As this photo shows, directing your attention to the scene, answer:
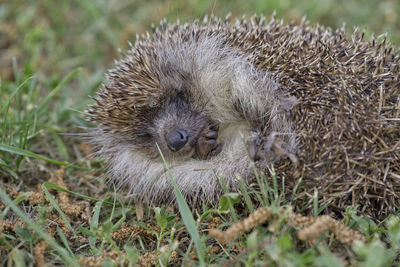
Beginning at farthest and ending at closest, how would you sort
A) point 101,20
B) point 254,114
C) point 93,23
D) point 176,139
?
point 93,23 < point 101,20 < point 176,139 < point 254,114

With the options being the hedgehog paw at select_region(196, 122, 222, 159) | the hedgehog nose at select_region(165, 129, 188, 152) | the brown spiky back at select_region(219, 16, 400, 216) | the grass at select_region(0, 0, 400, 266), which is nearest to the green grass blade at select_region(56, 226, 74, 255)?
the grass at select_region(0, 0, 400, 266)

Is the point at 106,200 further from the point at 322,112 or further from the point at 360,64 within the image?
the point at 360,64

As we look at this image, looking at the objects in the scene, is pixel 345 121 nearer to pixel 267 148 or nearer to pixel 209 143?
pixel 267 148

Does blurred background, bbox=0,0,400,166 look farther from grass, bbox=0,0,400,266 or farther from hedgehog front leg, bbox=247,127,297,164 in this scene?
hedgehog front leg, bbox=247,127,297,164

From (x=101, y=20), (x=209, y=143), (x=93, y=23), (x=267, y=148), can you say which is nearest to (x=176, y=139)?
(x=209, y=143)

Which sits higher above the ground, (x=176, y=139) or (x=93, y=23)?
(x=93, y=23)

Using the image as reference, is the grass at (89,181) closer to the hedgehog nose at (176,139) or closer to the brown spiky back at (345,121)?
the brown spiky back at (345,121)
